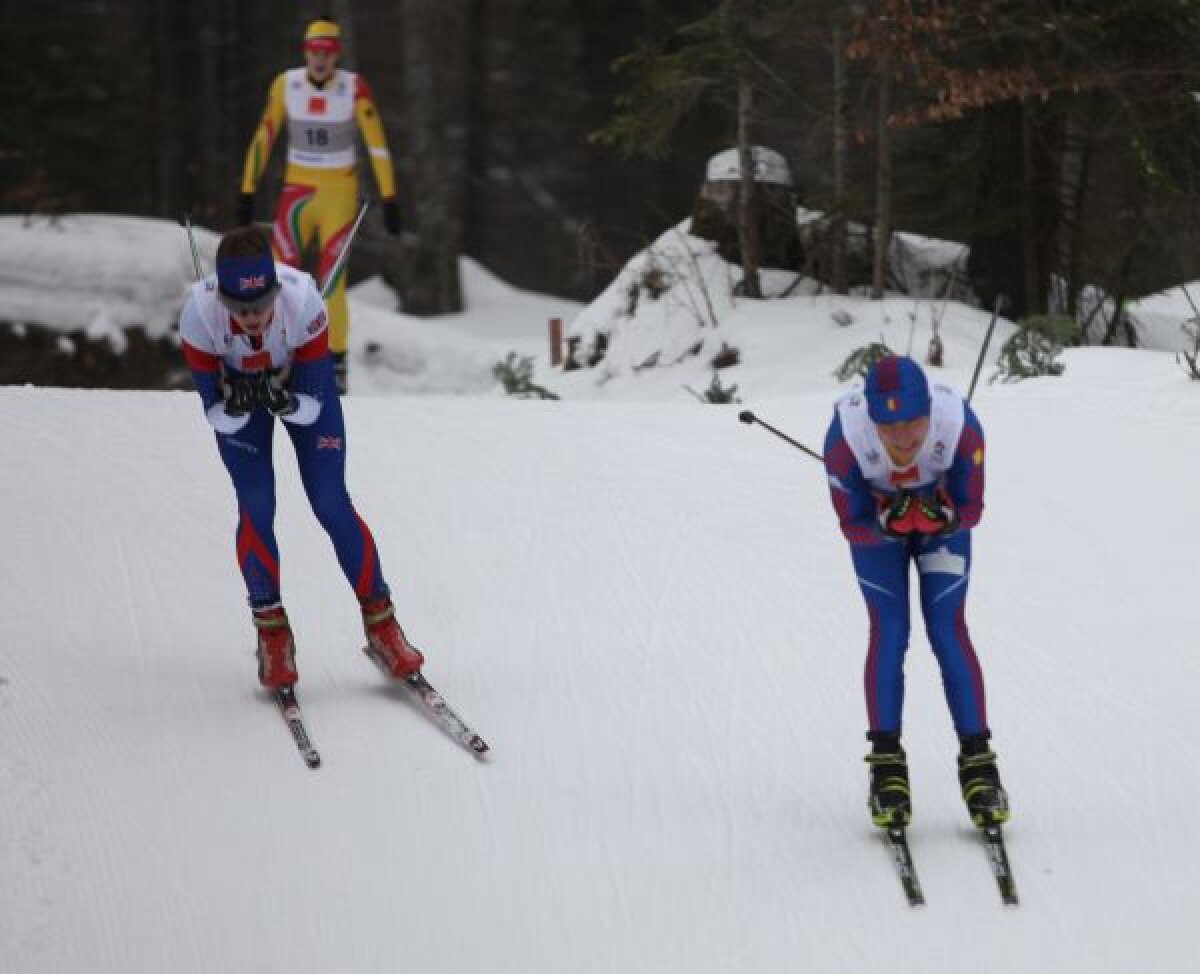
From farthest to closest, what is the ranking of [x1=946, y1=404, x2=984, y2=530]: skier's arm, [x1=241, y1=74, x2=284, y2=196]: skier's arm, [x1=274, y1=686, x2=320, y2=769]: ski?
[x1=241, y1=74, x2=284, y2=196]: skier's arm < [x1=274, y1=686, x2=320, y2=769]: ski < [x1=946, y1=404, x2=984, y2=530]: skier's arm

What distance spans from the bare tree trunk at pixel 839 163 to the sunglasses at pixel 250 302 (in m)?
8.04

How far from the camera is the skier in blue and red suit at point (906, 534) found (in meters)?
4.89

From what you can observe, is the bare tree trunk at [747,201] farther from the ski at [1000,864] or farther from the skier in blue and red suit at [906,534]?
the ski at [1000,864]

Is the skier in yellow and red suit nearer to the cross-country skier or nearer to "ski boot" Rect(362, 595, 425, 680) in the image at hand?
"ski boot" Rect(362, 595, 425, 680)

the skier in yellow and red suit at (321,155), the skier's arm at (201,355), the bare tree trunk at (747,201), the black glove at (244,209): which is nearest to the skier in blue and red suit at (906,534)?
the skier's arm at (201,355)

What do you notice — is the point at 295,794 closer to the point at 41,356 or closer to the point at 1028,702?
the point at 1028,702

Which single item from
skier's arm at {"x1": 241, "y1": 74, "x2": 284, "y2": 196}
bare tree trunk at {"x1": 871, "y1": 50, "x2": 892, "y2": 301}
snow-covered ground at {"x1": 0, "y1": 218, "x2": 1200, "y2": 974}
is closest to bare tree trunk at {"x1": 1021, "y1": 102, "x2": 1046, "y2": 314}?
bare tree trunk at {"x1": 871, "y1": 50, "x2": 892, "y2": 301}

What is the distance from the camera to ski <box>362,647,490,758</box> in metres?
5.87

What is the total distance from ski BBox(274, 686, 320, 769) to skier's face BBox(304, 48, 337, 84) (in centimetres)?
546

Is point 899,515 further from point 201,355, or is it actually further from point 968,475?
point 201,355

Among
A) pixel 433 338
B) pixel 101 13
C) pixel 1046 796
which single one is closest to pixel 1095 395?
pixel 1046 796

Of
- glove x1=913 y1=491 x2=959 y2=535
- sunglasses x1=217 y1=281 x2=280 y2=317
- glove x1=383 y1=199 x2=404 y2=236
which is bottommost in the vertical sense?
glove x1=383 y1=199 x2=404 y2=236

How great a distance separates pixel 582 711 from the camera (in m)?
6.34

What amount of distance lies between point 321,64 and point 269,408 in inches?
210
